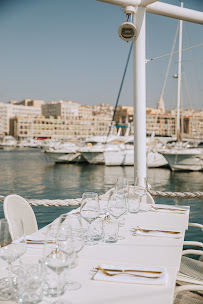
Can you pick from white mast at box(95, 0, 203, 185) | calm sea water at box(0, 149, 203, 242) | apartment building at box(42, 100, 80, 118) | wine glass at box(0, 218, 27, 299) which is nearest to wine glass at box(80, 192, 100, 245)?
wine glass at box(0, 218, 27, 299)

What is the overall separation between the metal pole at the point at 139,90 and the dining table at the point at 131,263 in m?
1.89

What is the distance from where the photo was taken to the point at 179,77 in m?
25.9

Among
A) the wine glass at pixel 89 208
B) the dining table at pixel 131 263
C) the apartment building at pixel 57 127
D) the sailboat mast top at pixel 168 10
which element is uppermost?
the apartment building at pixel 57 127

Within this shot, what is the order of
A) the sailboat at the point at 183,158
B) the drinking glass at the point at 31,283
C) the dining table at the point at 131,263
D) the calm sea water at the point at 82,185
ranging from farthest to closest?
the sailboat at the point at 183,158, the calm sea water at the point at 82,185, the dining table at the point at 131,263, the drinking glass at the point at 31,283

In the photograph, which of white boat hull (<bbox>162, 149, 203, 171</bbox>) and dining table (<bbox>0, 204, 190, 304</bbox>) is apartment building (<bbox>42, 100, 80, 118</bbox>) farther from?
dining table (<bbox>0, 204, 190, 304</bbox>)

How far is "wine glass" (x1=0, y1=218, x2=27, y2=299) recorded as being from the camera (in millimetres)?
1457

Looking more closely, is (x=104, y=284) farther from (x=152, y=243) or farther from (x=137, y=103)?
(x=137, y=103)

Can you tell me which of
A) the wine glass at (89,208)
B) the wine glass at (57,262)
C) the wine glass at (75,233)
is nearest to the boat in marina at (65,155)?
the wine glass at (89,208)

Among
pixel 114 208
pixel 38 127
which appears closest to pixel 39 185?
pixel 114 208

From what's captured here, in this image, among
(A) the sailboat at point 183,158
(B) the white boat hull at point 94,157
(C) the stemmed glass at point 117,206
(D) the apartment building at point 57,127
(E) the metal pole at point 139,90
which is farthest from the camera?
(D) the apartment building at point 57,127

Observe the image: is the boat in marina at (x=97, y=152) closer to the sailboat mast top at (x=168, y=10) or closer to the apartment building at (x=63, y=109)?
the sailboat mast top at (x=168, y=10)

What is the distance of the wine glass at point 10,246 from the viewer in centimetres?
146

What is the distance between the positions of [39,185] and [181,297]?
1759 centimetres

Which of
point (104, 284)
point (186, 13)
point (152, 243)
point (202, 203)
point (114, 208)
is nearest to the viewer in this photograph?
point (104, 284)
